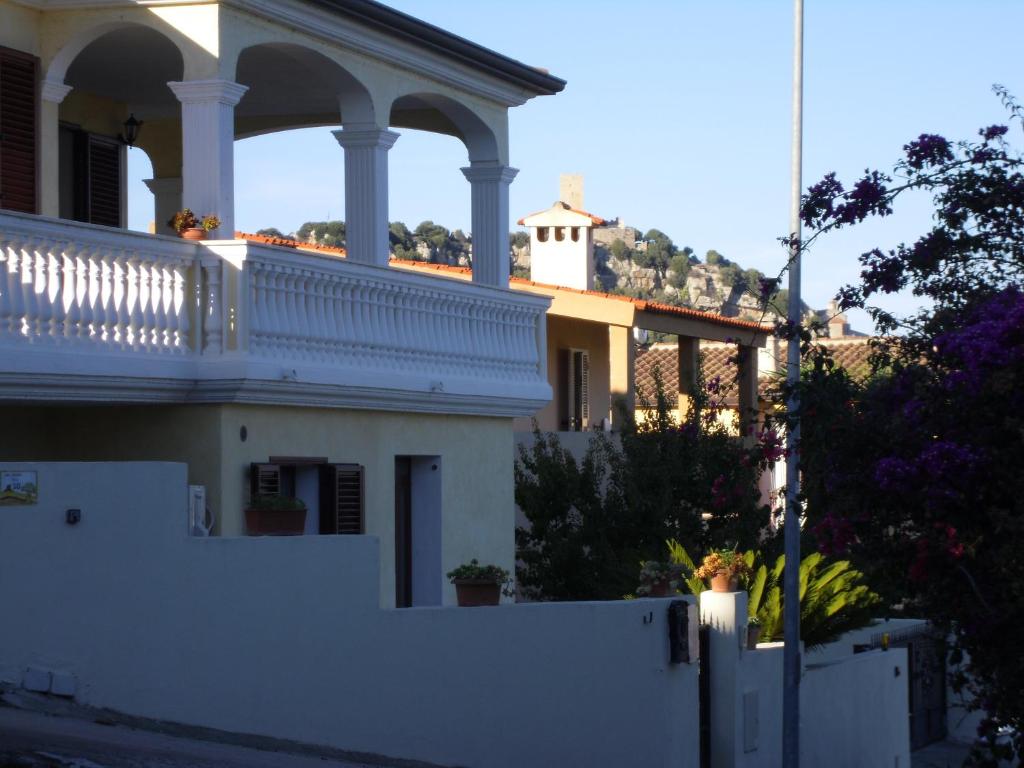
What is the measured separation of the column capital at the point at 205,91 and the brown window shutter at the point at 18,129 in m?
1.45

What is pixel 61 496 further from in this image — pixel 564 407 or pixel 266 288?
pixel 564 407

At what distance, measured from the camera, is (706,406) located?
25.0 m

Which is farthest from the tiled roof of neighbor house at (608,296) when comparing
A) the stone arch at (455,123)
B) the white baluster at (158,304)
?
the white baluster at (158,304)

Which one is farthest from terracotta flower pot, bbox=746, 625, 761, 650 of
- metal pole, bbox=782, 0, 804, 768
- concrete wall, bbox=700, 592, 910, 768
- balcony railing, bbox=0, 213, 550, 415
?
balcony railing, bbox=0, 213, 550, 415

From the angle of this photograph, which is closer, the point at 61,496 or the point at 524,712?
the point at 61,496

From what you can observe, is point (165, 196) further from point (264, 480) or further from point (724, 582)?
point (724, 582)

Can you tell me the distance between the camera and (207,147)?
1443 cm

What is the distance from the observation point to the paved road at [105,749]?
29.8 feet

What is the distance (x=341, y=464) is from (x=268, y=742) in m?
4.17

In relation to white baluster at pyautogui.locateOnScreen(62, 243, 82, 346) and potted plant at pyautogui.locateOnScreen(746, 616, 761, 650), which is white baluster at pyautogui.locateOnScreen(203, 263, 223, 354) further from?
potted plant at pyautogui.locateOnScreen(746, 616, 761, 650)

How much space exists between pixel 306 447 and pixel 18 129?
12.0 ft

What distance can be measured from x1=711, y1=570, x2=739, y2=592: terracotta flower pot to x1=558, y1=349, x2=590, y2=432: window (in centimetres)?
1304

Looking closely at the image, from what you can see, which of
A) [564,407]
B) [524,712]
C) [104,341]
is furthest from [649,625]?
[564,407]

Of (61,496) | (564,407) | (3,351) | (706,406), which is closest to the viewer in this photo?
(61,496)
